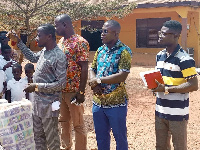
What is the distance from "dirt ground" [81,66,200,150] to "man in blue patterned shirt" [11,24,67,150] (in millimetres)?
1204

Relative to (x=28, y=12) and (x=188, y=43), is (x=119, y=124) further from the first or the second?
(x=188, y=43)

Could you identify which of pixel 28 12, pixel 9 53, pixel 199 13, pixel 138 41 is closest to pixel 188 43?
pixel 199 13

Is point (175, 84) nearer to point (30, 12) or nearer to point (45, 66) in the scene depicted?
point (45, 66)

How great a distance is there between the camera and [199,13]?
13.8m

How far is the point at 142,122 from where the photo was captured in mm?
5641

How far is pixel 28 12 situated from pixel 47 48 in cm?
341

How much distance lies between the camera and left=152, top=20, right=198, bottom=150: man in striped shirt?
2.86 meters

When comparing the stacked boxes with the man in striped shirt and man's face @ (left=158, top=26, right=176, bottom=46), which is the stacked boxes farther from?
man's face @ (left=158, top=26, right=176, bottom=46)

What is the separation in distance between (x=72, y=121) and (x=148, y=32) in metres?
12.1

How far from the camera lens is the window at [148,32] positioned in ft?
49.0

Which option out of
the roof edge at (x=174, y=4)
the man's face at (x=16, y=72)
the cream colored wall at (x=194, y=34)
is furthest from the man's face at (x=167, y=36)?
the cream colored wall at (x=194, y=34)

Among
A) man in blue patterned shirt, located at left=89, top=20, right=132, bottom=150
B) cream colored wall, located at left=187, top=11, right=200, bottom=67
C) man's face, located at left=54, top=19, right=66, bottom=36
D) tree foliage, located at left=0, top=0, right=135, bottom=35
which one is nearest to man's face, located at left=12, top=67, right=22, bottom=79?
man's face, located at left=54, top=19, right=66, bottom=36

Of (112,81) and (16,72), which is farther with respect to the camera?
(16,72)

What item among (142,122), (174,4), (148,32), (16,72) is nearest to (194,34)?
(174,4)
